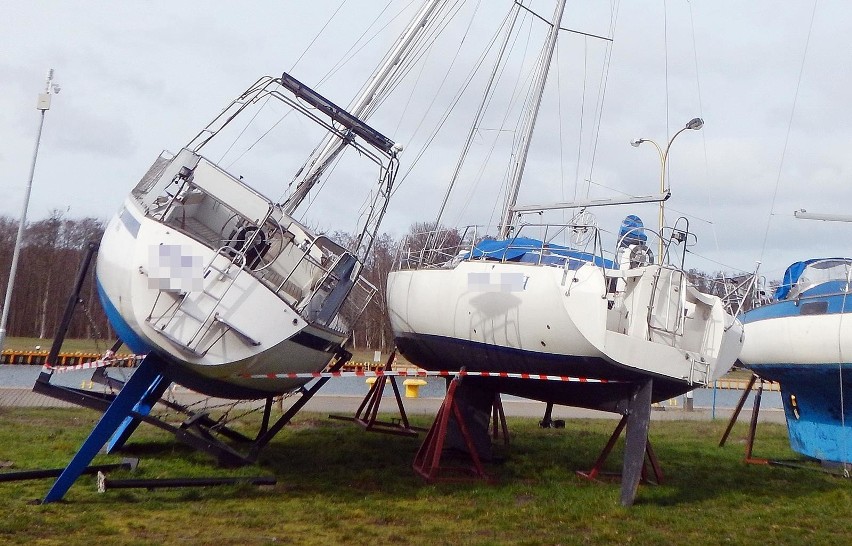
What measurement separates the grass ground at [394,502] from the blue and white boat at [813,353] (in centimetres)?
98

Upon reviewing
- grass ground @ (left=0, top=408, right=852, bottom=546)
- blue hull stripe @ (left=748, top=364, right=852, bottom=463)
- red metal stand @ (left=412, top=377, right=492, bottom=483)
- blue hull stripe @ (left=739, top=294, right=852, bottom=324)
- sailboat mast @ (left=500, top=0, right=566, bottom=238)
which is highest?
sailboat mast @ (left=500, top=0, right=566, bottom=238)

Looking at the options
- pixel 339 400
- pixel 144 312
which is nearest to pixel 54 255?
pixel 339 400

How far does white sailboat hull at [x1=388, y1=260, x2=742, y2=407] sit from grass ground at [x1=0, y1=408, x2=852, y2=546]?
1754 millimetres

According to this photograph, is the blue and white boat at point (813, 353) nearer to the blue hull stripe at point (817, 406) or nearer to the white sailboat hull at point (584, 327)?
the blue hull stripe at point (817, 406)

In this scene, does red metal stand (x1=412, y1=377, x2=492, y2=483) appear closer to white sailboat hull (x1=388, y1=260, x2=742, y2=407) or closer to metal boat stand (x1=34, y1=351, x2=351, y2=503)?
white sailboat hull (x1=388, y1=260, x2=742, y2=407)

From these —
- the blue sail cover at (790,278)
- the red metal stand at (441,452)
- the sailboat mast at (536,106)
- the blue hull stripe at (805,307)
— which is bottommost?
the red metal stand at (441,452)

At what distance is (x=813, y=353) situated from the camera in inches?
530

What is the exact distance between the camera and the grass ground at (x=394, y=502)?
7977 mm

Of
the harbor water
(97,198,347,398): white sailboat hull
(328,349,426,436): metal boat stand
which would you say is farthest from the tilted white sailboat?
the harbor water

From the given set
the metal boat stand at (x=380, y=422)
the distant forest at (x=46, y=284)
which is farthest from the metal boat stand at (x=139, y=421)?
the distant forest at (x=46, y=284)

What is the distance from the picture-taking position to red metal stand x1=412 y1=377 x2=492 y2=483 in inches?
432

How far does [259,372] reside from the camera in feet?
31.8

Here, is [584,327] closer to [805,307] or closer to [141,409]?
[805,307]

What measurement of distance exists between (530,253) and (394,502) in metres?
4.47
